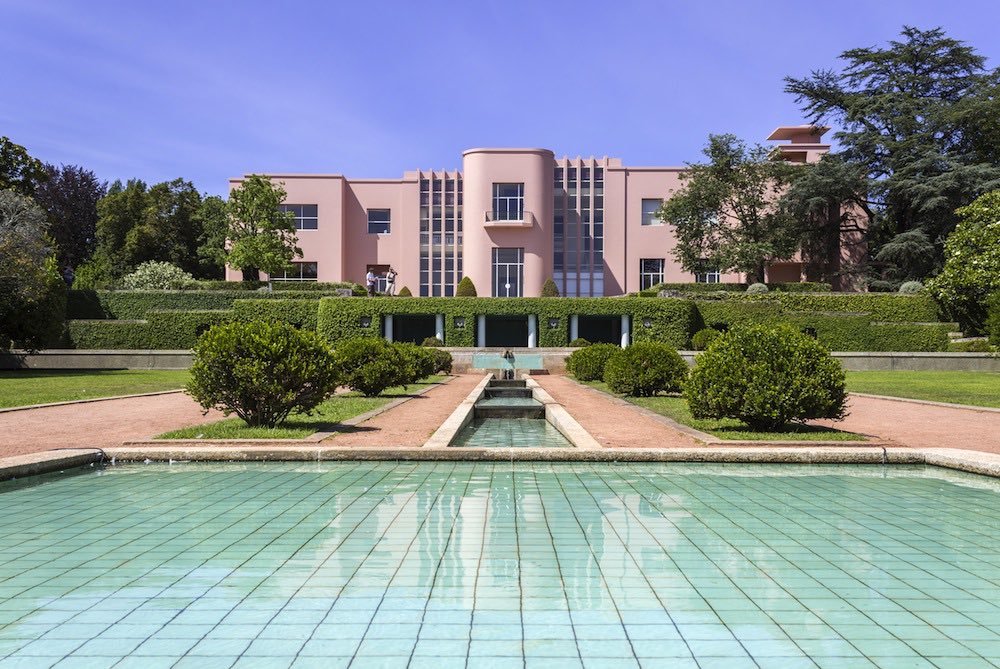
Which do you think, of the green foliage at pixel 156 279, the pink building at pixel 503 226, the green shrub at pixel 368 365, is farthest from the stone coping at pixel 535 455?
the pink building at pixel 503 226

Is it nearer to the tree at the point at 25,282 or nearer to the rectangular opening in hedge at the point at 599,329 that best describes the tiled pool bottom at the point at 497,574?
the tree at the point at 25,282

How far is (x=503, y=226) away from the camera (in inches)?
1838

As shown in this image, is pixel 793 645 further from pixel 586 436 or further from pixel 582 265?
pixel 582 265

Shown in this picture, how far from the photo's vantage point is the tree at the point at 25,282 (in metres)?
26.7

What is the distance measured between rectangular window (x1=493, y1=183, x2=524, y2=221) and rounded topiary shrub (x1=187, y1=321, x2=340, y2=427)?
123ft

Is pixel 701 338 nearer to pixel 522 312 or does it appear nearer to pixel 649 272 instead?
pixel 522 312

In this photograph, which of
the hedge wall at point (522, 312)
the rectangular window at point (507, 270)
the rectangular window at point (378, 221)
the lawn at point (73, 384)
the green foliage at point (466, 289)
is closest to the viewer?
the lawn at point (73, 384)

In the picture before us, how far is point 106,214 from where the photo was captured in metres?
49.8

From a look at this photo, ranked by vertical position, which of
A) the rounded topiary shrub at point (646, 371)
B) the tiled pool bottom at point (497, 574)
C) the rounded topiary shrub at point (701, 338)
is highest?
the rounded topiary shrub at point (701, 338)

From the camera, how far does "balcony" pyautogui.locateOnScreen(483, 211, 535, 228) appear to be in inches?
1820

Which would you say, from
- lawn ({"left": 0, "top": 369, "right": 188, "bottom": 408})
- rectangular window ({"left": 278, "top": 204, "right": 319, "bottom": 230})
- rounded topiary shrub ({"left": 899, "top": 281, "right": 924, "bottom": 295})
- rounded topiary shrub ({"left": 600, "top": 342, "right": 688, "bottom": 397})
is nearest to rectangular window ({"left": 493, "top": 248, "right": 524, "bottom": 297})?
rectangular window ({"left": 278, "top": 204, "right": 319, "bottom": 230})

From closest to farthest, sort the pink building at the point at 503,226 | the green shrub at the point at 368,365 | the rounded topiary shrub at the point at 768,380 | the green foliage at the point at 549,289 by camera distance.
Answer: the rounded topiary shrub at the point at 768,380, the green shrub at the point at 368,365, the green foliage at the point at 549,289, the pink building at the point at 503,226

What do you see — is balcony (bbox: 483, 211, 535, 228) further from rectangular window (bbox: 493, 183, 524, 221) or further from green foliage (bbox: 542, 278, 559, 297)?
green foliage (bbox: 542, 278, 559, 297)

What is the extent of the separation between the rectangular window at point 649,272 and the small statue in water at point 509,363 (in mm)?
18773
